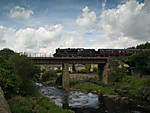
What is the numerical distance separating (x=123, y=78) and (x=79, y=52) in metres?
19.3

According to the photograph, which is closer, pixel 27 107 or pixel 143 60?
pixel 27 107

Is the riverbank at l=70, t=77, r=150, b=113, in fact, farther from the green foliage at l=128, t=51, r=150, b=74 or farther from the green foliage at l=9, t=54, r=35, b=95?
the green foliage at l=9, t=54, r=35, b=95

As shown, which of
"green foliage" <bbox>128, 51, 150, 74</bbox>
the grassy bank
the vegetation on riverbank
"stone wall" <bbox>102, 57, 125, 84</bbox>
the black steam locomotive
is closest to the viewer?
the grassy bank

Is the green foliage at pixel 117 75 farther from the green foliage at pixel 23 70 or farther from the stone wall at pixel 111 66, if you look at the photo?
the green foliage at pixel 23 70

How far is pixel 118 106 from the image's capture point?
24672 mm

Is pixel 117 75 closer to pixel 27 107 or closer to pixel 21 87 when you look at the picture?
pixel 21 87

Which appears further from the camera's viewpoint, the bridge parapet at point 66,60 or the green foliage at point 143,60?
the bridge parapet at point 66,60

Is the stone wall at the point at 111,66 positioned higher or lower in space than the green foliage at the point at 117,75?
higher

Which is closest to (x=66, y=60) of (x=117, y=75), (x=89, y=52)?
(x=89, y=52)

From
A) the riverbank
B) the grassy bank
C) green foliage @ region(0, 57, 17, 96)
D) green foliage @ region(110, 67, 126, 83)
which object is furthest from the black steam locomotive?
green foliage @ region(0, 57, 17, 96)

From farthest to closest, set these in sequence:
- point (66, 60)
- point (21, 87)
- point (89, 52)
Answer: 1. point (89, 52)
2. point (66, 60)
3. point (21, 87)

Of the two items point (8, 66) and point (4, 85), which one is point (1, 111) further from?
point (8, 66)

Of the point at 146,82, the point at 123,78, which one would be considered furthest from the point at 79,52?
the point at 146,82

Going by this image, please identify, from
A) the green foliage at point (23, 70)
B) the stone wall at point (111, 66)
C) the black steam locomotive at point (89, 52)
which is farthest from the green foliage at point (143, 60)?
the green foliage at point (23, 70)
